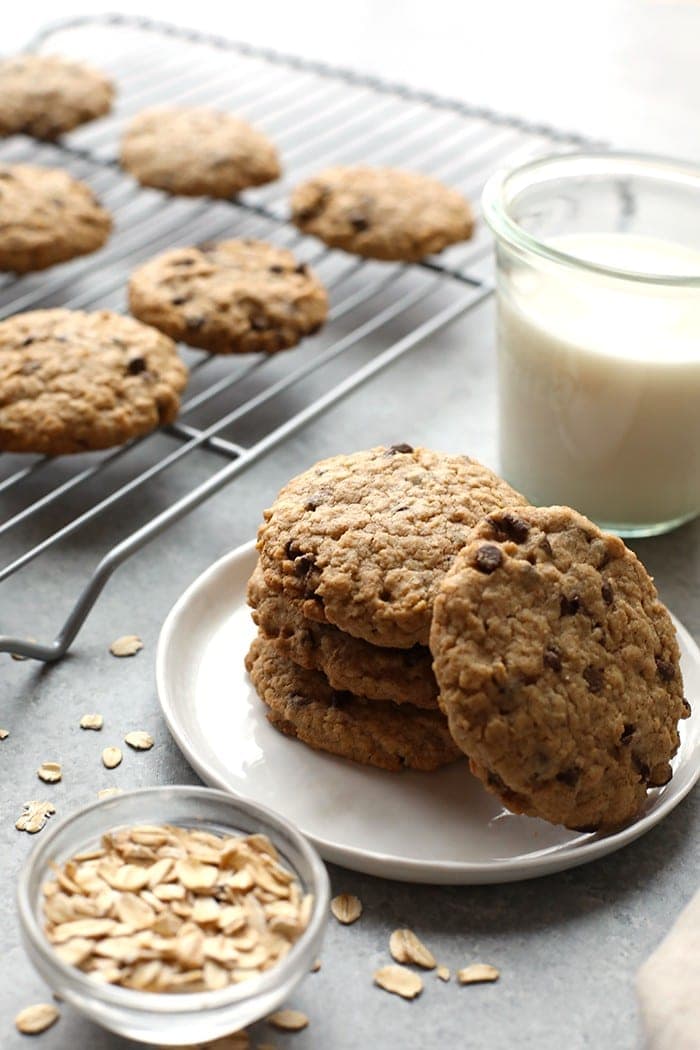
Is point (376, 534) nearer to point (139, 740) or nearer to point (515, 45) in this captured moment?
point (139, 740)

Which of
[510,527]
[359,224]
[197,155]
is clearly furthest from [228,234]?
[510,527]

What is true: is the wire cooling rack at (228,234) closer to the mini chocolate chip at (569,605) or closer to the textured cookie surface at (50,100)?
the textured cookie surface at (50,100)

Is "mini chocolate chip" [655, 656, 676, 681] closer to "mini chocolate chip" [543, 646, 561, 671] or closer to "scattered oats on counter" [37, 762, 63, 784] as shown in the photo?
"mini chocolate chip" [543, 646, 561, 671]

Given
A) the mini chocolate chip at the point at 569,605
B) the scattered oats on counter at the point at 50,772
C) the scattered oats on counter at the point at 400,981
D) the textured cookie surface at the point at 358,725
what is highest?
the mini chocolate chip at the point at 569,605

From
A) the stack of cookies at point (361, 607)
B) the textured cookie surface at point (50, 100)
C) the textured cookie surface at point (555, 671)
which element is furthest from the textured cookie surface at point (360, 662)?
the textured cookie surface at point (50, 100)

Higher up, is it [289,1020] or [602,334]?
[602,334]

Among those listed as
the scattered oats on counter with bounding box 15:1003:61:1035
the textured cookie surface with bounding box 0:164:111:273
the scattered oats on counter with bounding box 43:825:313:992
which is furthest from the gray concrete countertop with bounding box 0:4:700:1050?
the textured cookie surface with bounding box 0:164:111:273
